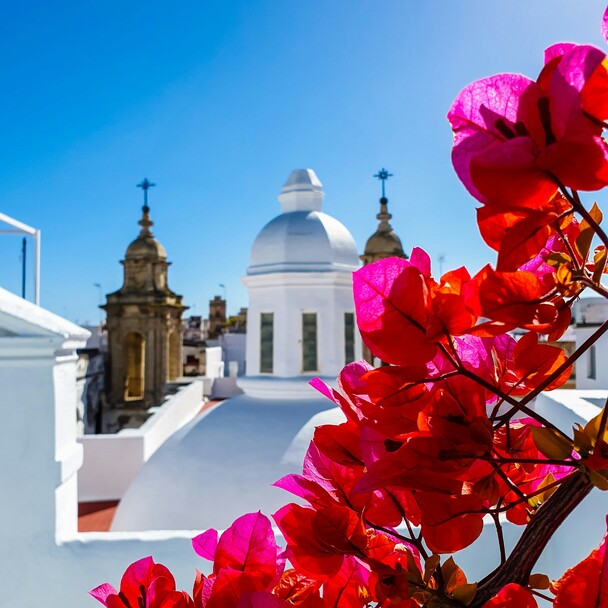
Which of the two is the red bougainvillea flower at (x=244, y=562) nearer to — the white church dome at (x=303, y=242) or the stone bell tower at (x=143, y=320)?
the white church dome at (x=303, y=242)

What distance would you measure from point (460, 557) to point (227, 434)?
7.78 ft

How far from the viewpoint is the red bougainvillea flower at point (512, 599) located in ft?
1.63

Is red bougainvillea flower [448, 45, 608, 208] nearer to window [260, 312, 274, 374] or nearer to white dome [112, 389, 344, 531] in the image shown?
white dome [112, 389, 344, 531]

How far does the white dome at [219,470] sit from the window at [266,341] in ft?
2.50

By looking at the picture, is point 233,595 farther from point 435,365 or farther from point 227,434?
point 227,434

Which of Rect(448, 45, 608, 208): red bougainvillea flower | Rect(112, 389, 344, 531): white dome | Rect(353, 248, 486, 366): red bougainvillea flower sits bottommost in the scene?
Rect(112, 389, 344, 531): white dome

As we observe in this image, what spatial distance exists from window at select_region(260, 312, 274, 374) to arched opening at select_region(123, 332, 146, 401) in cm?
1196

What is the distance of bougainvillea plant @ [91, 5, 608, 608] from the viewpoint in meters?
0.42

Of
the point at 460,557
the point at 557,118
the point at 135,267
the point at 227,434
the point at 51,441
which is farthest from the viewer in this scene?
the point at 135,267

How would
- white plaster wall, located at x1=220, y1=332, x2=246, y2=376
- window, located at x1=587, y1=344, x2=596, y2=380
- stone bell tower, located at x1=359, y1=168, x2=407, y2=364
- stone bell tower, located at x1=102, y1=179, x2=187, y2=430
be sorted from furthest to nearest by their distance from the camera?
white plaster wall, located at x1=220, y1=332, x2=246, y2=376 → stone bell tower, located at x1=102, y1=179, x2=187, y2=430 → stone bell tower, located at x1=359, y1=168, x2=407, y2=364 → window, located at x1=587, y1=344, x2=596, y2=380

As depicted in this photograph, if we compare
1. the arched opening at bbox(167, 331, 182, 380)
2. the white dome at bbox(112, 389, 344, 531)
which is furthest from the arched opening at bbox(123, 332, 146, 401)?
the white dome at bbox(112, 389, 344, 531)

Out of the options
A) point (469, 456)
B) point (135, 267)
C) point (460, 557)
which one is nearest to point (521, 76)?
point (469, 456)

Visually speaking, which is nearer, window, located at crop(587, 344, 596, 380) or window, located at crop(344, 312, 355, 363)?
window, located at crop(344, 312, 355, 363)

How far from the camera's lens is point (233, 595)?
0.56 m
